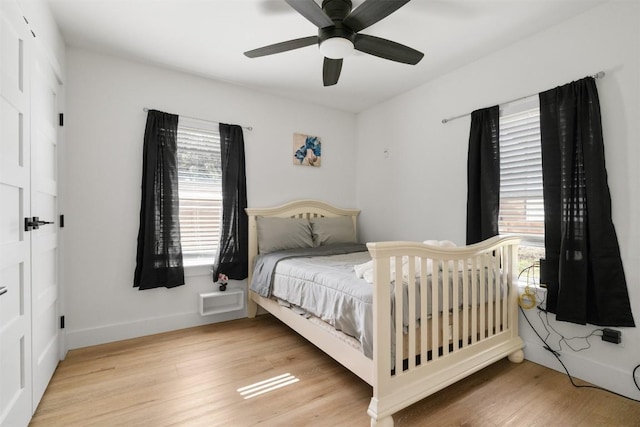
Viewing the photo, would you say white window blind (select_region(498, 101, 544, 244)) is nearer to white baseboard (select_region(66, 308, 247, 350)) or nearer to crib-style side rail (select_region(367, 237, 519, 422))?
crib-style side rail (select_region(367, 237, 519, 422))

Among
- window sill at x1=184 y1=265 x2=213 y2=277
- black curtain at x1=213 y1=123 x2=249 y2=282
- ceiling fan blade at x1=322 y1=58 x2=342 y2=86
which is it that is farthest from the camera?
black curtain at x1=213 y1=123 x2=249 y2=282

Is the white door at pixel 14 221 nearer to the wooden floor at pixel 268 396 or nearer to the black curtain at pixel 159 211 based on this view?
the wooden floor at pixel 268 396

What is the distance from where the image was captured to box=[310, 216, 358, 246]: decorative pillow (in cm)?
341

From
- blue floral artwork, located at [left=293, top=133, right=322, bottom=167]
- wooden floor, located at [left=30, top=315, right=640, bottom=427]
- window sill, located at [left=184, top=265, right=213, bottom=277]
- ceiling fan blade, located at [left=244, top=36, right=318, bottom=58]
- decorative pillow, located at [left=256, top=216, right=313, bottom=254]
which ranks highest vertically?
ceiling fan blade, located at [left=244, top=36, right=318, bottom=58]

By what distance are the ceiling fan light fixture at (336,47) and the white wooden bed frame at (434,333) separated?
120cm

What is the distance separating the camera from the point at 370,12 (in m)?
1.63

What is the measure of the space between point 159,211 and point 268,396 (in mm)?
1832

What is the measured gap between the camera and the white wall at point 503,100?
6.14ft

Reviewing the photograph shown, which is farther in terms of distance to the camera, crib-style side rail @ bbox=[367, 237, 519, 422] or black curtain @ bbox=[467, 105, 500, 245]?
black curtain @ bbox=[467, 105, 500, 245]

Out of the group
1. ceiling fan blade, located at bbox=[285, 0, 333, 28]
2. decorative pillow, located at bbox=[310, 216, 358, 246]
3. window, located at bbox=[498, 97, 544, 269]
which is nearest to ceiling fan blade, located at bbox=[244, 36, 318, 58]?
ceiling fan blade, located at bbox=[285, 0, 333, 28]

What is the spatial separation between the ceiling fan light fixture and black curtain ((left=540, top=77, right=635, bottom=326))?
1.48m

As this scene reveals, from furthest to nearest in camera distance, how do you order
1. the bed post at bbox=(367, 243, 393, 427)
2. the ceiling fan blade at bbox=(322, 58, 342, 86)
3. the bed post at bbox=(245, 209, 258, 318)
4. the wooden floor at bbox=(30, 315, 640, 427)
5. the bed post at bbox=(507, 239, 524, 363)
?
the bed post at bbox=(245, 209, 258, 318) → the bed post at bbox=(507, 239, 524, 363) → the ceiling fan blade at bbox=(322, 58, 342, 86) → the wooden floor at bbox=(30, 315, 640, 427) → the bed post at bbox=(367, 243, 393, 427)

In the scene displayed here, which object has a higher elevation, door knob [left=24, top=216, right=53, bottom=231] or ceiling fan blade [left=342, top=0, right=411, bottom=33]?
ceiling fan blade [left=342, top=0, right=411, bottom=33]

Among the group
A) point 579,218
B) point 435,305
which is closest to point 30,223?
point 435,305
